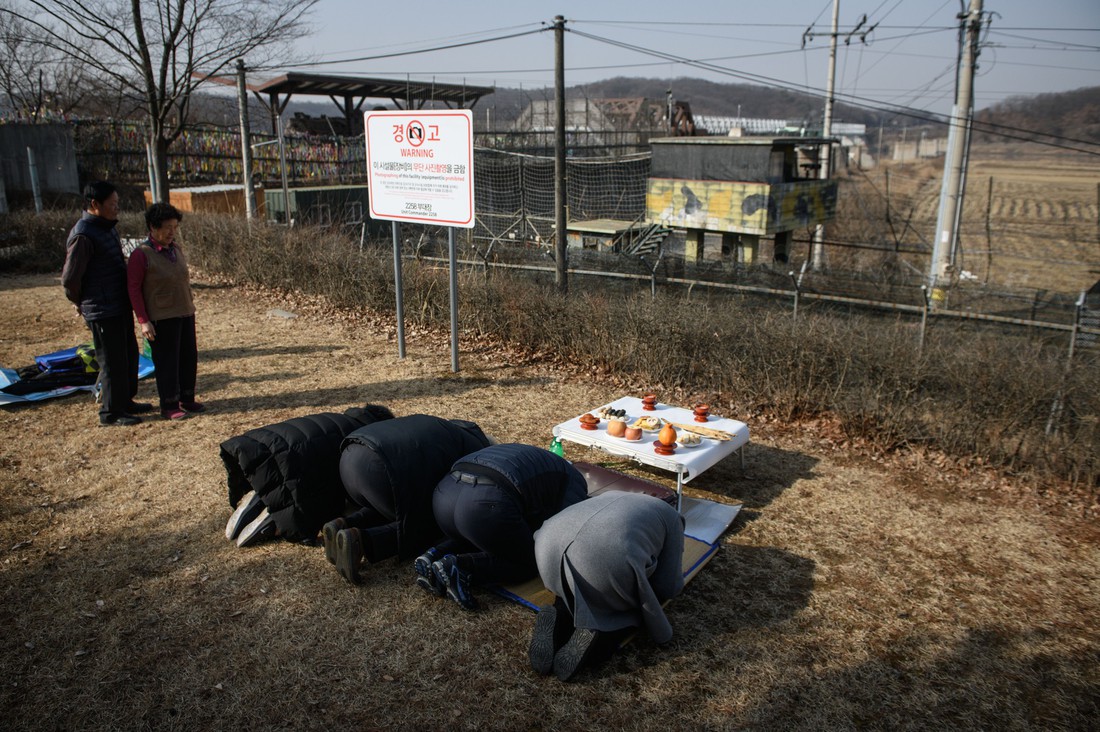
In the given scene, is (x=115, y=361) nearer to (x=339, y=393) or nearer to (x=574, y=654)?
(x=339, y=393)

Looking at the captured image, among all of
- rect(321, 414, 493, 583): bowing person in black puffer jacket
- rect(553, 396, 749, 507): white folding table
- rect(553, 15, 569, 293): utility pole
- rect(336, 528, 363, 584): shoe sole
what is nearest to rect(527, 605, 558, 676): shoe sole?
rect(321, 414, 493, 583): bowing person in black puffer jacket

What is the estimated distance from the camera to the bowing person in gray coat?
3.22 meters

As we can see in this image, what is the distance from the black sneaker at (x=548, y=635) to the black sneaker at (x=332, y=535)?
117cm

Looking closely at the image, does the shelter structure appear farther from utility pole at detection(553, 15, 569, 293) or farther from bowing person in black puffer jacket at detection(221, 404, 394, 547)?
bowing person in black puffer jacket at detection(221, 404, 394, 547)

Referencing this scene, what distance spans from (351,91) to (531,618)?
35482 mm

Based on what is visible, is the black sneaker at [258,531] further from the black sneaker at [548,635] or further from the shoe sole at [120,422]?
the shoe sole at [120,422]

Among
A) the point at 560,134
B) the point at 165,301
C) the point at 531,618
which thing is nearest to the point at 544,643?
the point at 531,618

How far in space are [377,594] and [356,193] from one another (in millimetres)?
22510

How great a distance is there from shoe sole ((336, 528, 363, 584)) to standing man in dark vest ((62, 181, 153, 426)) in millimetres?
3360

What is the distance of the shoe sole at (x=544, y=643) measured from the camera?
11.0 feet

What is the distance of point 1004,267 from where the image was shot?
26.4 m

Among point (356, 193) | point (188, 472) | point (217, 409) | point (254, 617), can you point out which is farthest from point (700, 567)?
point (356, 193)

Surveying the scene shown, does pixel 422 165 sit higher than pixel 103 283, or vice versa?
pixel 422 165

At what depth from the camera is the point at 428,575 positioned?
3.88 m
